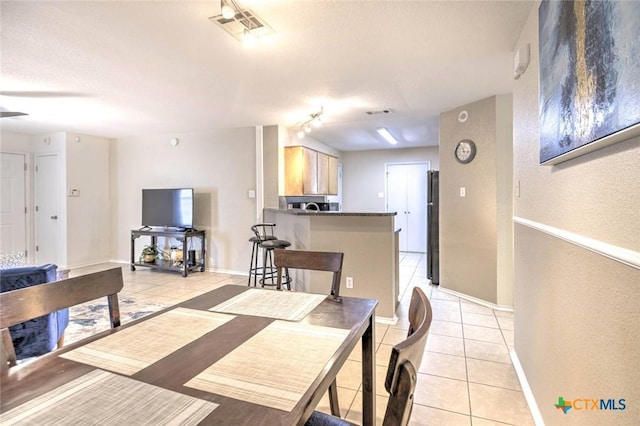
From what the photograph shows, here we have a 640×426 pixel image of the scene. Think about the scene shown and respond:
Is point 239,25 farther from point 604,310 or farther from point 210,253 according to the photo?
point 210,253

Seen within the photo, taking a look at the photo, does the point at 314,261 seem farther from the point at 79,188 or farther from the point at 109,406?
the point at 79,188

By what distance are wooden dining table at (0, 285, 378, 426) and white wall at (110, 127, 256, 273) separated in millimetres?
3912

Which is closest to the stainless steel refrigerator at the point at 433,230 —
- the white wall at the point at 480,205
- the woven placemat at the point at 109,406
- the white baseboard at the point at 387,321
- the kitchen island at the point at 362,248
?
the white wall at the point at 480,205

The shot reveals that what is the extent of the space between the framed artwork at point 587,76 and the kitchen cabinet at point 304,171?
3685mm

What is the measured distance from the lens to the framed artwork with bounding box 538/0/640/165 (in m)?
0.78

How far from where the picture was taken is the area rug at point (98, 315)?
289 centimetres

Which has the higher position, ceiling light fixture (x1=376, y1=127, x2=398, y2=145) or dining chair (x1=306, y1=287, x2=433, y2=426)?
ceiling light fixture (x1=376, y1=127, x2=398, y2=145)

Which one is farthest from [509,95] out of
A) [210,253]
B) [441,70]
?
[210,253]

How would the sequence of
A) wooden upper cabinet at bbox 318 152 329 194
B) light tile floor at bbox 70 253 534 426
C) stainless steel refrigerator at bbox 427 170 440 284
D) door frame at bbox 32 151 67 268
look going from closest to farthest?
1. light tile floor at bbox 70 253 534 426
2. stainless steel refrigerator at bbox 427 170 440 284
3. door frame at bbox 32 151 67 268
4. wooden upper cabinet at bbox 318 152 329 194

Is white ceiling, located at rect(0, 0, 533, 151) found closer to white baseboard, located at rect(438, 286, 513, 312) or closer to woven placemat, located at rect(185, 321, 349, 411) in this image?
woven placemat, located at rect(185, 321, 349, 411)

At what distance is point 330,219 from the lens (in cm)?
331

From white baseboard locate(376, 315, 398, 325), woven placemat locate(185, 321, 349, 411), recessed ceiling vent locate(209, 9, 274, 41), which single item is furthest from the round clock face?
woven placemat locate(185, 321, 349, 411)

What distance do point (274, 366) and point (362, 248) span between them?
7.84 ft

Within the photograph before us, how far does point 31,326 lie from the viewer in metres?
2.02
